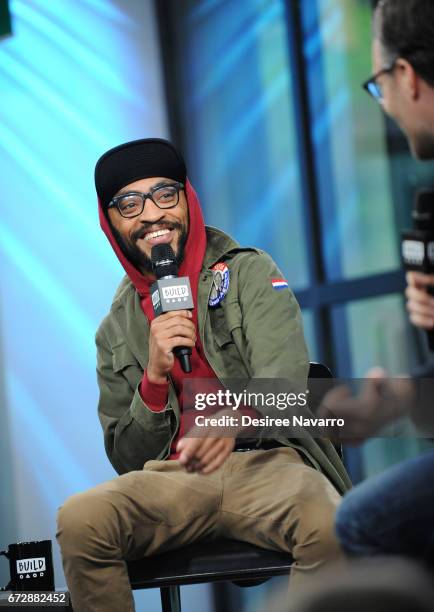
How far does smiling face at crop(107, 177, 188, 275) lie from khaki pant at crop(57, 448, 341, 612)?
603mm

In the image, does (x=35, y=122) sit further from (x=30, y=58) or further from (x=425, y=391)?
(x=425, y=391)

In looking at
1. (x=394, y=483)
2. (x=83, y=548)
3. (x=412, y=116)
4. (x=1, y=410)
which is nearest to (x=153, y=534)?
(x=83, y=548)

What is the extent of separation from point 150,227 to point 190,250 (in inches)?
4.9

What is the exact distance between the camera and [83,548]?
2209 mm

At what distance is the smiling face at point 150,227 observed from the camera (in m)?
2.63

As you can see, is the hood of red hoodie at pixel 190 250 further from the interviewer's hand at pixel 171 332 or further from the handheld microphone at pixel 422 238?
the handheld microphone at pixel 422 238

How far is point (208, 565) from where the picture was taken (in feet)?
7.35

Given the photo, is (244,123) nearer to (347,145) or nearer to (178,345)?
(347,145)

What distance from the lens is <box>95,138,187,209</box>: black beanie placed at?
270 cm

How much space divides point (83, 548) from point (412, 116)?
1.22 m

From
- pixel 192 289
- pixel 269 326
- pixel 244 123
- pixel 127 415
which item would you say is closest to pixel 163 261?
pixel 192 289

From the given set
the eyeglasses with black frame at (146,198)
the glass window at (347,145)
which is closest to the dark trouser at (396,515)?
the eyeglasses with black frame at (146,198)

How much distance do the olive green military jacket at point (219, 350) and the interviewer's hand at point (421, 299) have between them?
0.79 m

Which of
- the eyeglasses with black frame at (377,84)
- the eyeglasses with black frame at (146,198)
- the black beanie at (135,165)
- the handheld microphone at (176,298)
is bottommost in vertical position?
the handheld microphone at (176,298)
